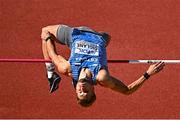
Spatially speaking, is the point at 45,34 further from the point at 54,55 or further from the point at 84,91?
the point at 84,91

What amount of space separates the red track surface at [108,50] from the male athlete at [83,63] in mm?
2715

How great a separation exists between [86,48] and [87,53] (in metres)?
0.05

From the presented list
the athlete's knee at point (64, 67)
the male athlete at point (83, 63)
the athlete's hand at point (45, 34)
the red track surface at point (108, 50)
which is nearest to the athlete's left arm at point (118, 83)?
the male athlete at point (83, 63)

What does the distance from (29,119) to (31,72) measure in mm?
618

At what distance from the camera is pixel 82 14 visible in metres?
9.38

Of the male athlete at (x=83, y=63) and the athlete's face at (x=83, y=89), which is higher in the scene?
the male athlete at (x=83, y=63)

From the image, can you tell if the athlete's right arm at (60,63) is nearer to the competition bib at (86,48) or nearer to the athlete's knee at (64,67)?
the athlete's knee at (64,67)

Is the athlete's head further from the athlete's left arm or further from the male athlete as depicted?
the athlete's left arm

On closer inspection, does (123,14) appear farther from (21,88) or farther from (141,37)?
(21,88)

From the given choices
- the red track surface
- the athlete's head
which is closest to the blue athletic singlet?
the athlete's head

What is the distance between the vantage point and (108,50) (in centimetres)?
930

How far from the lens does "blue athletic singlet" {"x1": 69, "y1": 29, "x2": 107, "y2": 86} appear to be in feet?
19.9

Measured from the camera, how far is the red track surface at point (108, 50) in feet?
30.1

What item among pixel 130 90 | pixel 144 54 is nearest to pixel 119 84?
pixel 130 90
